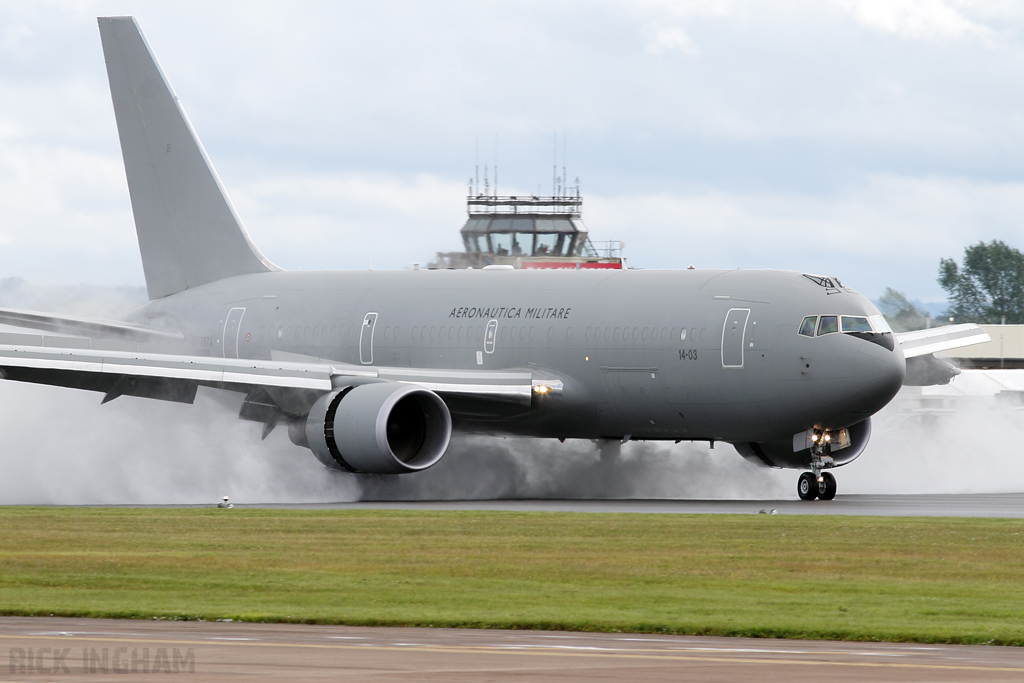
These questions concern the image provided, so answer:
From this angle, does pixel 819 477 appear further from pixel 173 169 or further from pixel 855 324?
pixel 173 169

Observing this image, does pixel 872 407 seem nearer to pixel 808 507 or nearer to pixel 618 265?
pixel 808 507

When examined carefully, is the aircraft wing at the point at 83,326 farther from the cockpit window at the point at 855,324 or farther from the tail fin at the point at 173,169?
the cockpit window at the point at 855,324

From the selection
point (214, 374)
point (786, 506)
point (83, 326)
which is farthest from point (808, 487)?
point (83, 326)

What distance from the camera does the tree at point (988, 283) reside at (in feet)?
384

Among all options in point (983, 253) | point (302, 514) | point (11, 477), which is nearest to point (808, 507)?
point (302, 514)

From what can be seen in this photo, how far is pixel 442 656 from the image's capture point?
11.6 metres

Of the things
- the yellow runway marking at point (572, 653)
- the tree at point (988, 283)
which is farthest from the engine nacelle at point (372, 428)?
the tree at point (988, 283)

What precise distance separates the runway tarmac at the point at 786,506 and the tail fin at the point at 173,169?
1268cm

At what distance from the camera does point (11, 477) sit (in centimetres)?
3400

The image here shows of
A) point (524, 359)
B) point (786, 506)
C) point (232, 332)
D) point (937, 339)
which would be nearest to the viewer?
point (786, 506)

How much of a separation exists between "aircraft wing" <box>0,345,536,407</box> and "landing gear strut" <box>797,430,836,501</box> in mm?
5180

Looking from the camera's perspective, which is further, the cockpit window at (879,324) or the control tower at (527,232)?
the control tower at (527,232)

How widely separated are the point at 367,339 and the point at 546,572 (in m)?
19.5

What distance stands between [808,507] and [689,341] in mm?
4187
